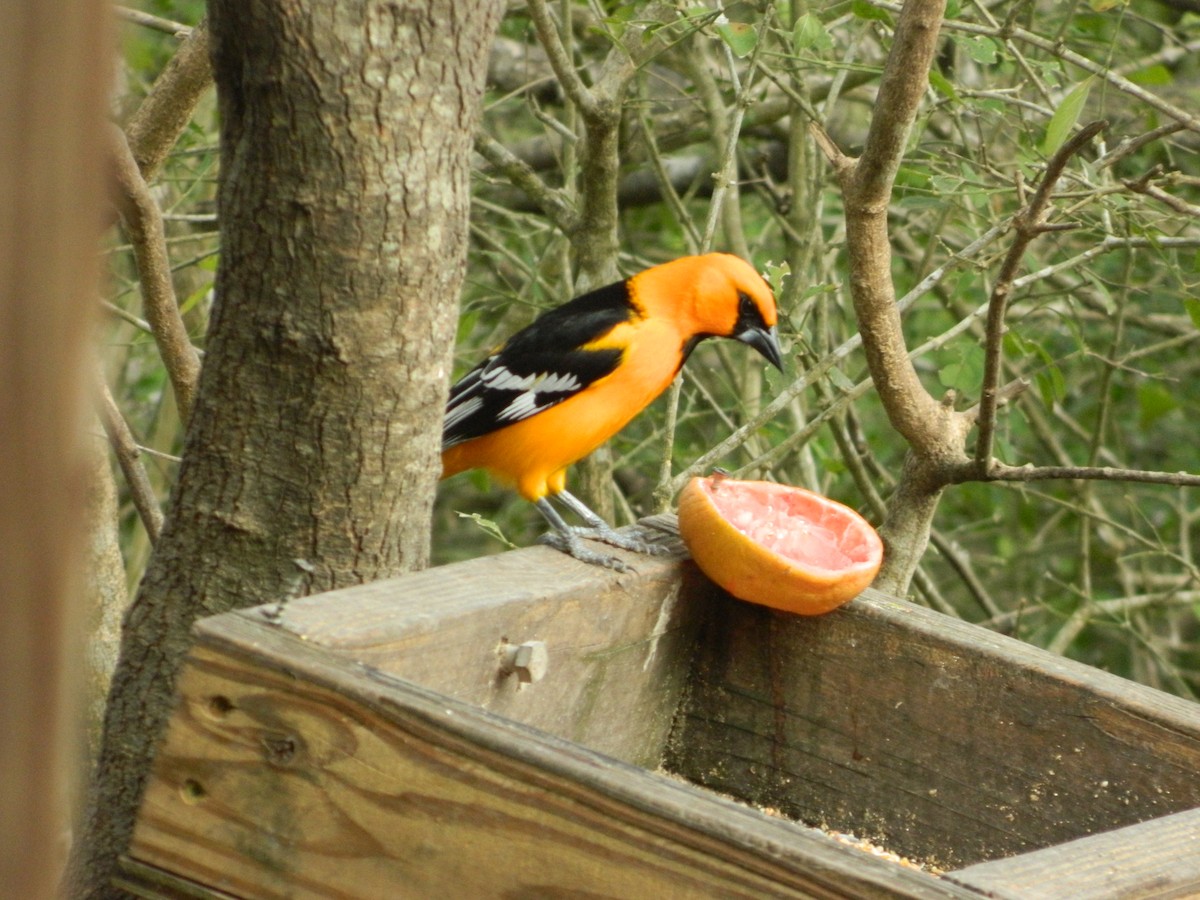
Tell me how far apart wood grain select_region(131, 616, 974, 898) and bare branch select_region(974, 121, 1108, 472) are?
1.16 metres

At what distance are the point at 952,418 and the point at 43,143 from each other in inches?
97.0

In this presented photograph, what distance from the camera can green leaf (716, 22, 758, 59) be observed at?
11.7 feet

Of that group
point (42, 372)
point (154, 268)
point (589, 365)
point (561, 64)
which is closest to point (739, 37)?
point (561, 64)

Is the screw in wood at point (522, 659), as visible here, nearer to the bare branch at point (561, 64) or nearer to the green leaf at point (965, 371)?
the green leaf at point (965, 371)

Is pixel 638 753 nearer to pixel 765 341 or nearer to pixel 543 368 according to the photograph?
pixel 543 368

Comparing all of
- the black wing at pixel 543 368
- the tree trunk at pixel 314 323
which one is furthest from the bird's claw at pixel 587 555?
the black wing at pixel 543 368

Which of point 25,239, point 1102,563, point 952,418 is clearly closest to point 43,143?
point 25,239

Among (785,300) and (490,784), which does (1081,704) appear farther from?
(785,300)

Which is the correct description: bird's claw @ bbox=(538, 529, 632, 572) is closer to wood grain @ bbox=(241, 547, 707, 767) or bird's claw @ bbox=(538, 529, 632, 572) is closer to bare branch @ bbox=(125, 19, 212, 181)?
wood grain @ bbox=(241, 547, 707, 767)

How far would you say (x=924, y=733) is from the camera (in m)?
2.60

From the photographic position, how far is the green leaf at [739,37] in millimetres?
3570

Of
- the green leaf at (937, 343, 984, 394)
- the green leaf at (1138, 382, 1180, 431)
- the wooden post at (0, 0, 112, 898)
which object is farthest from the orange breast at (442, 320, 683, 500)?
the wooden post at (0, 0, 112, 898)

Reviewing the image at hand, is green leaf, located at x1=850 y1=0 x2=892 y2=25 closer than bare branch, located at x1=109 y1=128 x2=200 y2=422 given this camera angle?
No

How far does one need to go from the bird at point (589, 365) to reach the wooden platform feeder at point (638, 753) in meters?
1.18
